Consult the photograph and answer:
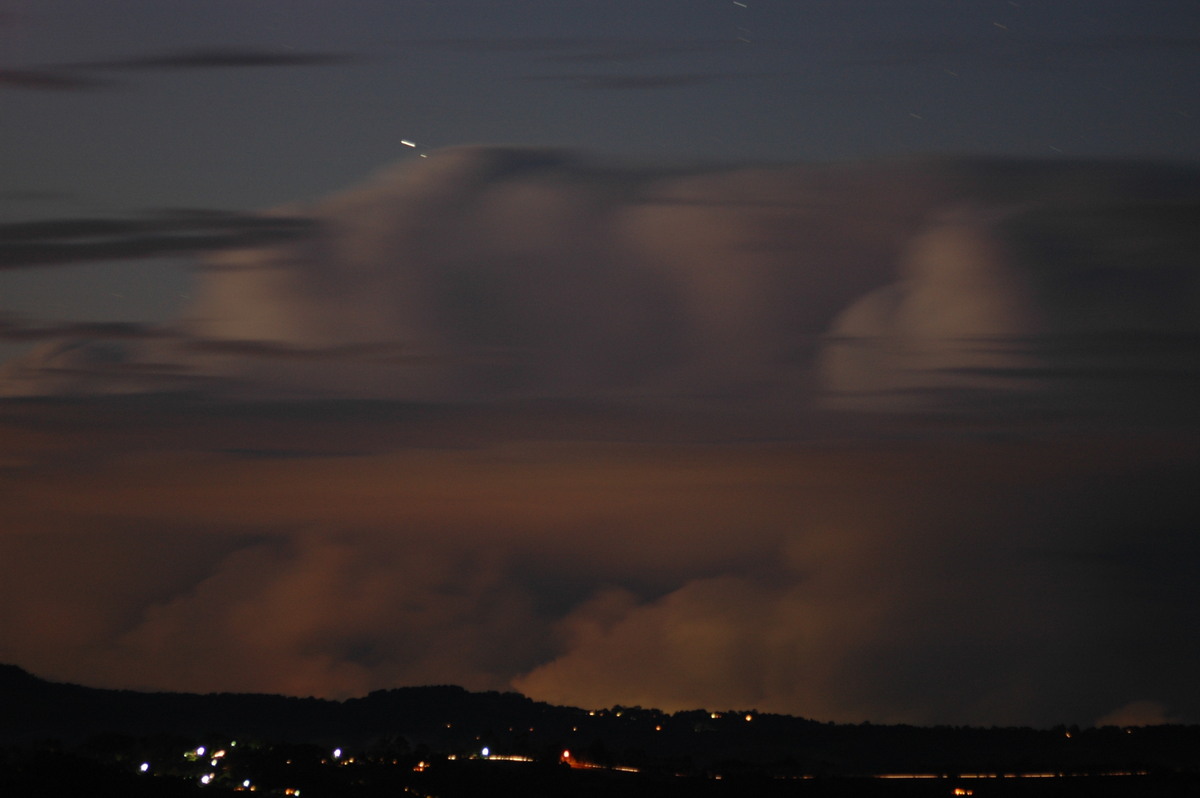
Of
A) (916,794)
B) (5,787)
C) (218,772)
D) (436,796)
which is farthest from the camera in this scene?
(218,772)

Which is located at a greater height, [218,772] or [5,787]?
[218,772]

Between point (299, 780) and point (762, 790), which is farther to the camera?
point (762, 790)

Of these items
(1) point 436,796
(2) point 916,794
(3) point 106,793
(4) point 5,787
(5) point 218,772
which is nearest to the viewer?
(4) point 5,787

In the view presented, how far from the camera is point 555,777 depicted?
196625 millimetres

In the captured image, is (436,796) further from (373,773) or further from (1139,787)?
(1139,787)

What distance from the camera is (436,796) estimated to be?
547 feet

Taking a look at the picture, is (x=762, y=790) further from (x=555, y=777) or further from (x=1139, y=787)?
(x=1139, y=787)

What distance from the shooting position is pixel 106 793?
13138cm

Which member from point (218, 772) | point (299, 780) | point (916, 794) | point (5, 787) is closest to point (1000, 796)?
point (916, 794)

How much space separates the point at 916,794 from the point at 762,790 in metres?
19.4

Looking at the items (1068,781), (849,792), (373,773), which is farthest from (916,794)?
(373,773)

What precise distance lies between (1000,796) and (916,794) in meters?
11.1

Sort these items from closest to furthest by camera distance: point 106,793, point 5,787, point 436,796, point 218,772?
point 5,787 < point 106,793 < point 436,796 < point 218,772

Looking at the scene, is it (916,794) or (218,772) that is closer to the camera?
(916,794)
